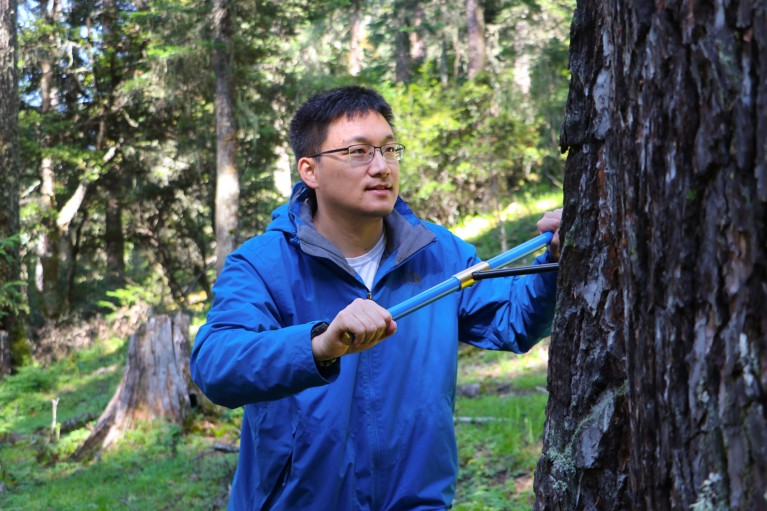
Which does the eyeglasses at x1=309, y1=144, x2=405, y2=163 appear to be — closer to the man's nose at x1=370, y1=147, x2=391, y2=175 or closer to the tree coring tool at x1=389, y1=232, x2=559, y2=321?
the man's nose at x1=370, y1=147, x2=391, y2=175

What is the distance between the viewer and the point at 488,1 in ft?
76.4

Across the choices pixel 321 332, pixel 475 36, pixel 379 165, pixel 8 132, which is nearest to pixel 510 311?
pixel 379 165

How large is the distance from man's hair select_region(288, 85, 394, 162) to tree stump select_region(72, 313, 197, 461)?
6.02 m

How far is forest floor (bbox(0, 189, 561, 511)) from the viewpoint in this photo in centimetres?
647

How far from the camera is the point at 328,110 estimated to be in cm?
327

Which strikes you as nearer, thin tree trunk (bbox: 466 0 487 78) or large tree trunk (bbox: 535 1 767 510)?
large tree trunk (bbox: 535 1 767 510)

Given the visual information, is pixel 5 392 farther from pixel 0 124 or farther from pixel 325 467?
pixel 325 467

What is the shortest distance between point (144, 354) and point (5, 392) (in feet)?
4.66

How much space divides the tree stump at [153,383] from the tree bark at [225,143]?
23.5 feet

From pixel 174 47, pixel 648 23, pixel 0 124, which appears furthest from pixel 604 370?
pixel 174 47

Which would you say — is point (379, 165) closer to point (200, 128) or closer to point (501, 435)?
point (501, 435)

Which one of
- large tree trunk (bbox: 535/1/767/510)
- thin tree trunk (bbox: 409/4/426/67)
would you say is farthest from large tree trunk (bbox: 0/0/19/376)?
thin tree trunk (bbox: 409/4/426/67)

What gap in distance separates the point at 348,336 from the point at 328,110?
4.14ft

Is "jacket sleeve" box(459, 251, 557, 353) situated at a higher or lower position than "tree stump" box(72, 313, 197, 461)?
higher
